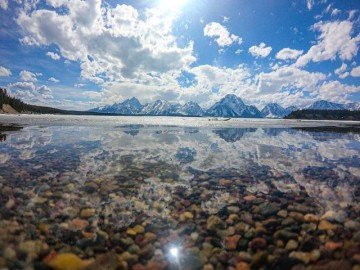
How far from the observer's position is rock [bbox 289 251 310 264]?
5.20 meters

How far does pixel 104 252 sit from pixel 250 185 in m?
7.04

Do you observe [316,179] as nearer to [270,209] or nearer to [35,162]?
[270,209]

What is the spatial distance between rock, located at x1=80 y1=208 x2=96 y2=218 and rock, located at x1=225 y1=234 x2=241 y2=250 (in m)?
3.91

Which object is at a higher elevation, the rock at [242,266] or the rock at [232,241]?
A: the rock at [232,241]

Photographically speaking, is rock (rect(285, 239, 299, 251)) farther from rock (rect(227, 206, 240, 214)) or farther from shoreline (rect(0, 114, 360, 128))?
shoreline (rect(0, 114, 360, 128))

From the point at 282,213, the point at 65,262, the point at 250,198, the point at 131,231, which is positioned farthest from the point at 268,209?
the point at 65,262

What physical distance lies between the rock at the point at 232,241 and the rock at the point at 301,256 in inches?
47.6

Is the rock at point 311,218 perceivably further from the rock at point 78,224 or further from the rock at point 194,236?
the rock at point 78,224

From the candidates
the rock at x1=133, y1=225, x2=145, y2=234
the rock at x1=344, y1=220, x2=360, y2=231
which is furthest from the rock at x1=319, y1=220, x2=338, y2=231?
the rock at x1=133, y1=225, x2=145, y2=234

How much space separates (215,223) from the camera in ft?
22.6

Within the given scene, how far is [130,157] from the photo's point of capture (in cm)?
1641

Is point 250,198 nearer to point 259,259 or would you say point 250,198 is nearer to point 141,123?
point 259,259

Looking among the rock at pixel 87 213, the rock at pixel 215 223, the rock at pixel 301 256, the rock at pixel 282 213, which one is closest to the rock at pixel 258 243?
the rock at pixel 301 256

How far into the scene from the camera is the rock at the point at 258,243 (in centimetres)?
572
